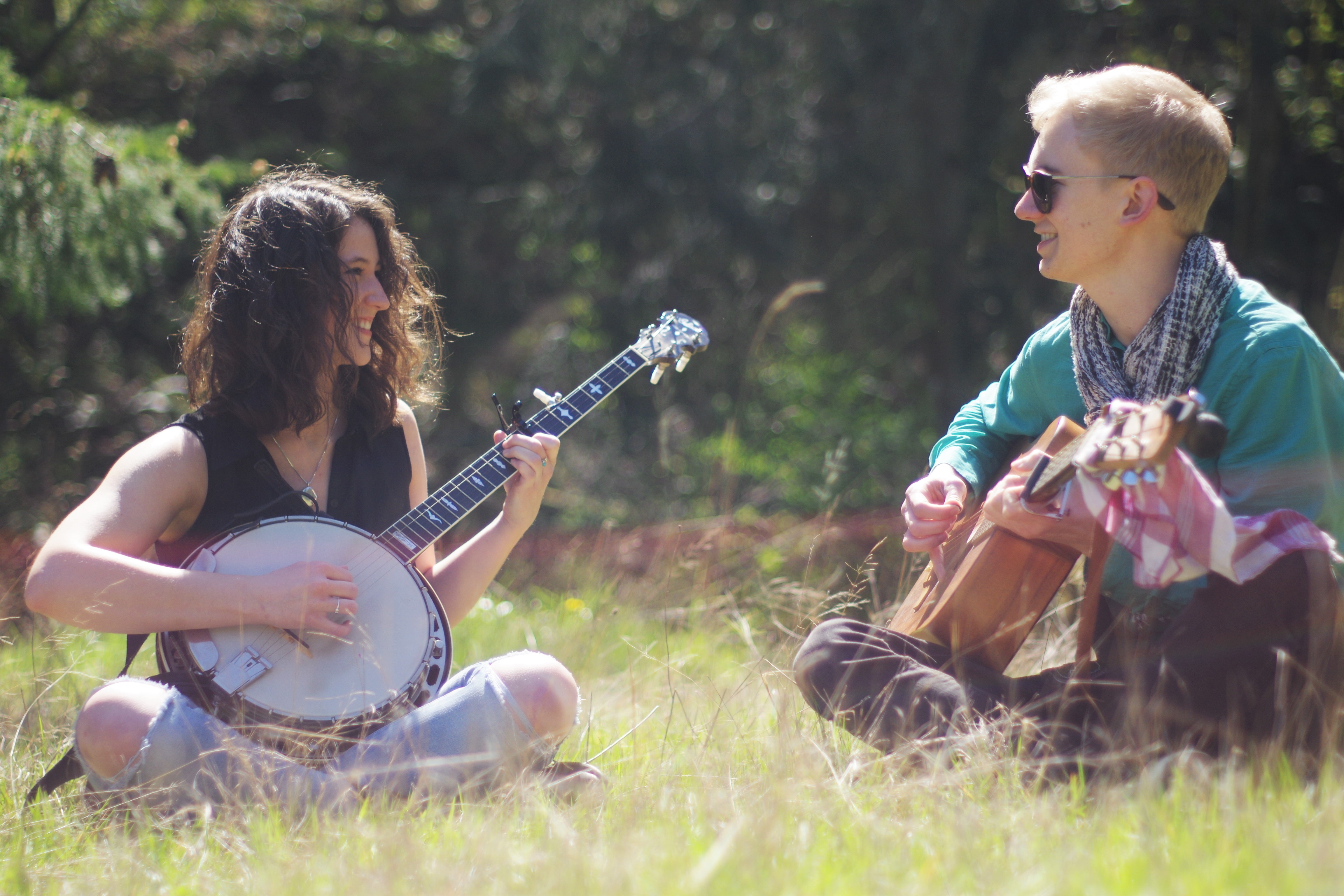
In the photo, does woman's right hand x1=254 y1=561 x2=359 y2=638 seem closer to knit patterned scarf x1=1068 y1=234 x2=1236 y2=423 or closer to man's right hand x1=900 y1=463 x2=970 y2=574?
man's right hand x1=900 y1=463 x2=970 y2=574

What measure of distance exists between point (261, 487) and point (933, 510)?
1307mm

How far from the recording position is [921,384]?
19.2 ft

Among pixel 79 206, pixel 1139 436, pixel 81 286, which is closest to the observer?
pixel 1139 436

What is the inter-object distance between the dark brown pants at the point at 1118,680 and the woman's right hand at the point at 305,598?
0.85 m

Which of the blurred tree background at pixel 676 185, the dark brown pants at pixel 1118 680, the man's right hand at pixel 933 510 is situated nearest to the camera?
the dark brown pants at pixel 1118 680

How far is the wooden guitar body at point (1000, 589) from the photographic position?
1874 mm

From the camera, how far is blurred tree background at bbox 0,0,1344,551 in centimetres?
433

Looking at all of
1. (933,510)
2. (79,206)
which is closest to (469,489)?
(933,510)

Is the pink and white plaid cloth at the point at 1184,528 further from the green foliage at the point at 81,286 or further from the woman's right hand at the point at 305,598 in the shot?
the green foliage at the point at 81,286

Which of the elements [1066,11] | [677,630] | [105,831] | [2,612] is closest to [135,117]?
[2,612]

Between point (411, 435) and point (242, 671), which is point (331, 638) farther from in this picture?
point (411, 435)

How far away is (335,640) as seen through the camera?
77.2 inches

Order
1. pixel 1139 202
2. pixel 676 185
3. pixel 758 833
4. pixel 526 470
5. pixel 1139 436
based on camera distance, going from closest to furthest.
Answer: pixel 758 833 → pixel 1139 436 → pixel 1139 202 → pixel 526 470 → pixel 676 185

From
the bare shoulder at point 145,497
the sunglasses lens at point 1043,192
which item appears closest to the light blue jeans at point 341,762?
the bare shoulder at point 145,497
